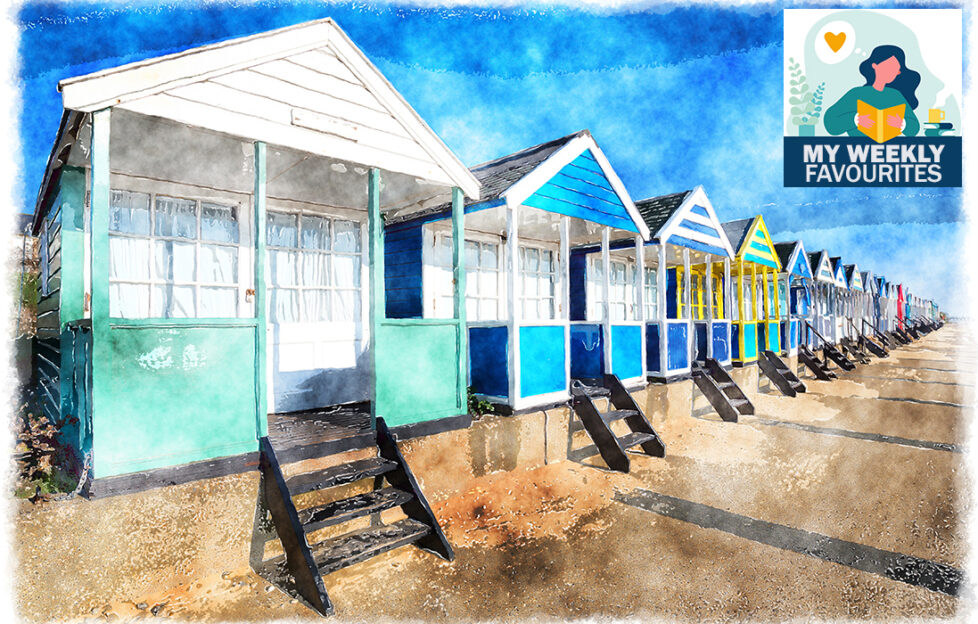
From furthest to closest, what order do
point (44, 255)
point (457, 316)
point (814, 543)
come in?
point (44, 255)
point (457, 316)
point (814, 543)

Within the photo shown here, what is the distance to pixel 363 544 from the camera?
146 inches

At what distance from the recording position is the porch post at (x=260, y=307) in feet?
12.6

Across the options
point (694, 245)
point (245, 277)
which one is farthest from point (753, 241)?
point (245, 277)

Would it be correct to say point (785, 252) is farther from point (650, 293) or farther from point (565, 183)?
point (565, 183)

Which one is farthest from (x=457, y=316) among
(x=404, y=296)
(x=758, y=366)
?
(x=758, y=366)

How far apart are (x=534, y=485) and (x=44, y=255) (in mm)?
6185

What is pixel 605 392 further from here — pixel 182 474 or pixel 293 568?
pixel 182 474

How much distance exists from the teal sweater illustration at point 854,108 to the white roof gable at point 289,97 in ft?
15.6

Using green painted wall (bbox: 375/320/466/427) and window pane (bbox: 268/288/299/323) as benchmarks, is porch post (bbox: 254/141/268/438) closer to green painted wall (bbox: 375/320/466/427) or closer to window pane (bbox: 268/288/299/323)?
green painted wall (bbox: 375/320/466/427)

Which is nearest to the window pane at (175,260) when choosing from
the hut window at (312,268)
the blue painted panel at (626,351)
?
the hut window at (312,268)

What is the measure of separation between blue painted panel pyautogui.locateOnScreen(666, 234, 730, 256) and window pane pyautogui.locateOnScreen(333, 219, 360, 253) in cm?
544

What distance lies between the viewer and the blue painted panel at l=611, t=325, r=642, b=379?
772 cm

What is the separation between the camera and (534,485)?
557cm

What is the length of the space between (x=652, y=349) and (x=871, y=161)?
4123 millimetres
